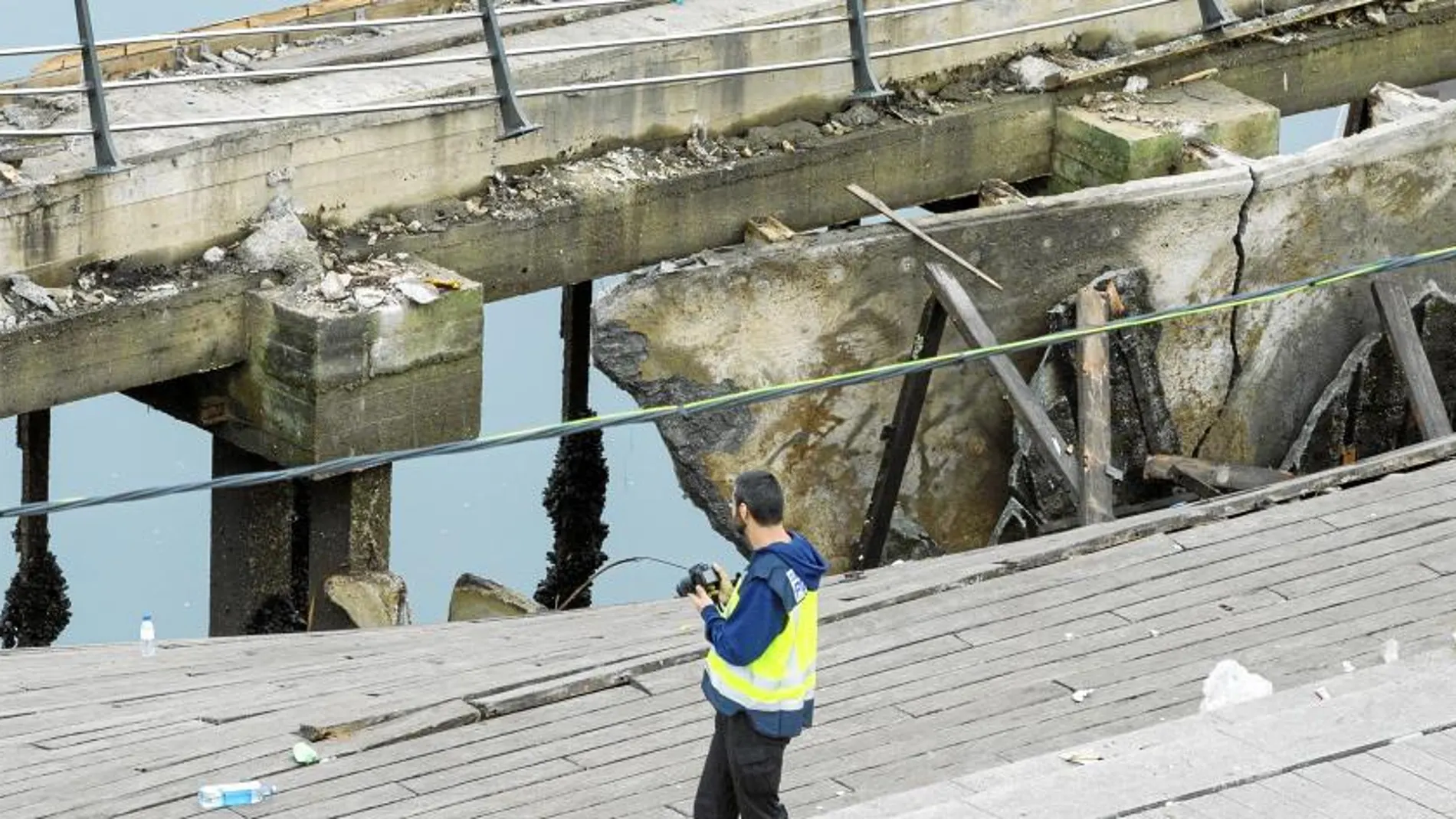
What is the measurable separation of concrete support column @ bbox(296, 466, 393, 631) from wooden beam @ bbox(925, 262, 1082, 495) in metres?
2.64

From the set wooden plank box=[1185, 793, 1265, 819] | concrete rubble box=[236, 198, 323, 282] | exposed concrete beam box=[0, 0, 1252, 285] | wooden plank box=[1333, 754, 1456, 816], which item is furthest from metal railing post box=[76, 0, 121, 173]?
wooden plank box=[1333, 754, 1456, 816]

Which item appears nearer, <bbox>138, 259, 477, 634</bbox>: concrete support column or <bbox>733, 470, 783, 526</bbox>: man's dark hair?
<bbox>733, 470, 783, 526</bbox>: man's dark hair

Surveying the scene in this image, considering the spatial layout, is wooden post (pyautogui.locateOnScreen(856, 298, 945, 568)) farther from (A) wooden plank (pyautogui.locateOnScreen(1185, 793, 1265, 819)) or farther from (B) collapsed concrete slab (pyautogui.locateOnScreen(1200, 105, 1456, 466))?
(A) wooden plank (pyautogui.locateOnScreen(1185, 793, 1265, 819))

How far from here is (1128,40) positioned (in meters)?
15.4

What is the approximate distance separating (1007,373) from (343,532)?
9.91ft

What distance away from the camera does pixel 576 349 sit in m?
16.1

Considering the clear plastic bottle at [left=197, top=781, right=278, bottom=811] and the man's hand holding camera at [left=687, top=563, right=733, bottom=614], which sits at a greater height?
the man's hand holding camera at [left=687, top=563, right=733, bottom=614]

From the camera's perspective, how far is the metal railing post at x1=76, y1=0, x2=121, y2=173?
35.7 ft

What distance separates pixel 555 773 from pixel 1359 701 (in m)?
2.29

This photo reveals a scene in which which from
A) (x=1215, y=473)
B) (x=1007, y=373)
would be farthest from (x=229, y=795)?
(x=1215, y=473)

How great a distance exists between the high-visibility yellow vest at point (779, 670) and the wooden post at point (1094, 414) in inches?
195

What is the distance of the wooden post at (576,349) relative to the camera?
15914 mm

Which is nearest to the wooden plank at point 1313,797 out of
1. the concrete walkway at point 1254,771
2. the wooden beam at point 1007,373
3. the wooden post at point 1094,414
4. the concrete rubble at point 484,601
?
the concrete walkway at point 1254,771

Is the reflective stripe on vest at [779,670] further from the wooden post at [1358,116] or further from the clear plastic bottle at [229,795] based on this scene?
the wooden post at [1358,116]
